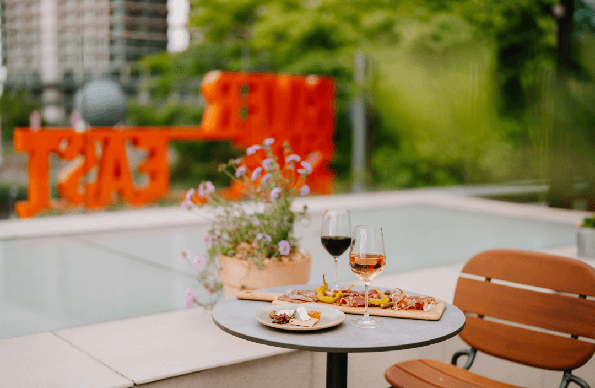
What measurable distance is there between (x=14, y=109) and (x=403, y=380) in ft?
27.0

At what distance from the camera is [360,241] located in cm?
184

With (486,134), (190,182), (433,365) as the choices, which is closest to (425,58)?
(486,134)

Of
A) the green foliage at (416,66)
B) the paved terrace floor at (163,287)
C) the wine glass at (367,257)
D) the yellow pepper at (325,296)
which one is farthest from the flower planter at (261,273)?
the green foliage at (416,66)

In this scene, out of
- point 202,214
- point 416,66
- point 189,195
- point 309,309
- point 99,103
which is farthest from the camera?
point 416,66

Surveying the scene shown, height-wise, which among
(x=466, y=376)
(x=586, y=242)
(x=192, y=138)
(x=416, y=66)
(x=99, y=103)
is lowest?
(x=466, y=376)

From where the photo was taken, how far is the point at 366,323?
6.00ft

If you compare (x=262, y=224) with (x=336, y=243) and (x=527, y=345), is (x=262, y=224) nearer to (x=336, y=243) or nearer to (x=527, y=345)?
(x=336, y=243)

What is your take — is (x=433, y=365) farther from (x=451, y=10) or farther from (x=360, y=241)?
(x=451, y=10)

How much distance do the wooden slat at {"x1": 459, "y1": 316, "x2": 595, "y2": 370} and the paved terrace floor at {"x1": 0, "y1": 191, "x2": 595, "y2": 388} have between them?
1.89 ft

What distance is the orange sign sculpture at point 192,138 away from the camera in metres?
9.00

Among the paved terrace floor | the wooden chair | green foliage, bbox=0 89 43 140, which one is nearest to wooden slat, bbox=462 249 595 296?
the wooden chair

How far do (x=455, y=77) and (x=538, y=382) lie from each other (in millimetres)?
10235

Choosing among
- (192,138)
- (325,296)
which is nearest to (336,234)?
(325,296)

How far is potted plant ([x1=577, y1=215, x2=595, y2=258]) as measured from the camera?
15.3ft
